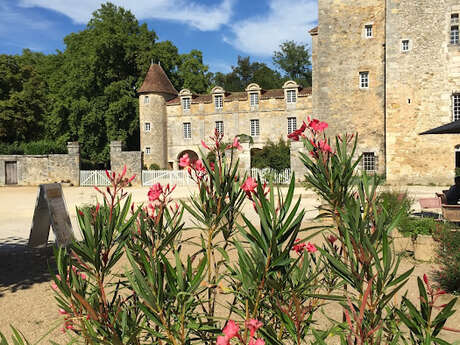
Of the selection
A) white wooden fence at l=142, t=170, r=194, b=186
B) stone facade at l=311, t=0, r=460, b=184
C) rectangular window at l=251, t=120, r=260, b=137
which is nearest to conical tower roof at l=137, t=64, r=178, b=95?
rectangular window at l=251, t=120, r=260, b=137

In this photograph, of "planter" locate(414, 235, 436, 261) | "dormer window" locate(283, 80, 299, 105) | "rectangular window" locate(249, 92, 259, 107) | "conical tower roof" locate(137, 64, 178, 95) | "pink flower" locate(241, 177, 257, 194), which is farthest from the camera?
"conical tower roof" locate(137, 64, 178, 95)

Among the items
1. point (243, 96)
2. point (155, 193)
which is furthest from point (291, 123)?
point (155, 193)

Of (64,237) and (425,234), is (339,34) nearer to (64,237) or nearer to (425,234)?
(425,234)

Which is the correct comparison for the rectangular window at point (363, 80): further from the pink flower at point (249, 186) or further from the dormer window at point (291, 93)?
the pink flower at point (249, 186)

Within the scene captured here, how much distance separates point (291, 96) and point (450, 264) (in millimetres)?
22758

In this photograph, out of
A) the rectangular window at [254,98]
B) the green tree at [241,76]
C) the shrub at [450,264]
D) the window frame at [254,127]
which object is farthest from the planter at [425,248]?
the green tree at [241,76]

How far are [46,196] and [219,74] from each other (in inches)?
1582

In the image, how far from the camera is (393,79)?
18.8 meters

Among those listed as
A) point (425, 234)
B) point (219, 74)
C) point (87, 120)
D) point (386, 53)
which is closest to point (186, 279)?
point (425, 234)

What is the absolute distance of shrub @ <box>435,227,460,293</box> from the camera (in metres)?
4.66

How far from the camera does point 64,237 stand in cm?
682

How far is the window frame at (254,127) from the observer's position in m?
27.8

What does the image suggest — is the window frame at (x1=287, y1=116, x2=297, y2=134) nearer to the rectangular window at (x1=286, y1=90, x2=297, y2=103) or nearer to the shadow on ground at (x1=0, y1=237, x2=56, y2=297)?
the rectangular window at (x1=286, y1=90, x2=297, y2=103)

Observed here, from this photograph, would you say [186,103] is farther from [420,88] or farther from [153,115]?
[420,88]
